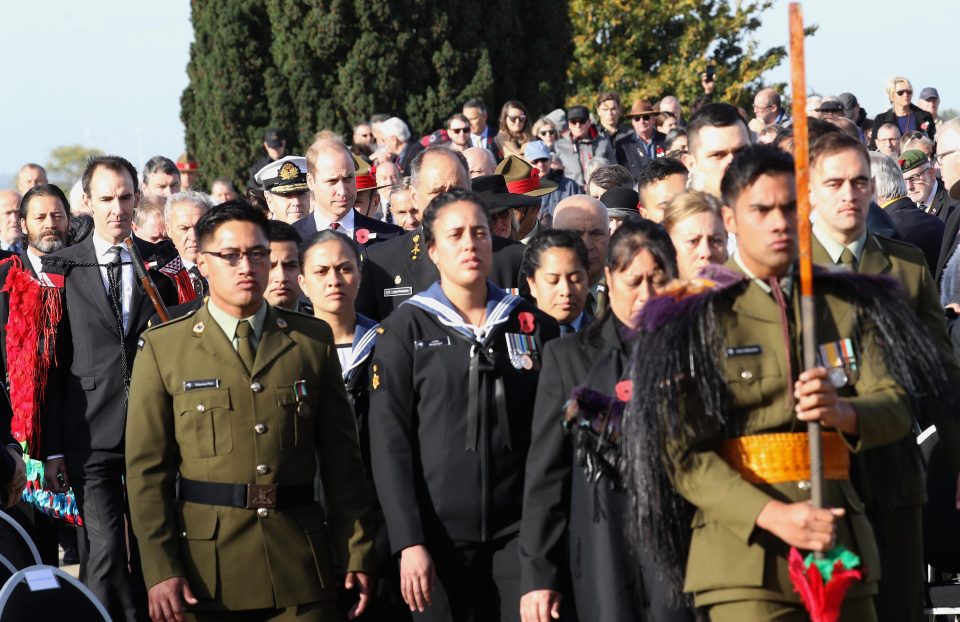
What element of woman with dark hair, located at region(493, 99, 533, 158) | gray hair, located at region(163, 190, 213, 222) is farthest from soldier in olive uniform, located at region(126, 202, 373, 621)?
woman with dark hair, located at region(493, 99, 533, 158)

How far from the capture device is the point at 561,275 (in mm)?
5883

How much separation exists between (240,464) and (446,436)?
2.52 ft

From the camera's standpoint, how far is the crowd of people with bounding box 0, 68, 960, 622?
13.2 feet

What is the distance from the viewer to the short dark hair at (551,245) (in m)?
5.87

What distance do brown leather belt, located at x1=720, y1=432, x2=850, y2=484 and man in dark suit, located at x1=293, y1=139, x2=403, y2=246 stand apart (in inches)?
175

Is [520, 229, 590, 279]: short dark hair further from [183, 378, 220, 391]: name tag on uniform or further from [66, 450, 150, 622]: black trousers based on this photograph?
[66, 450, 150, 622]: black trousers

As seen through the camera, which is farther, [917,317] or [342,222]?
[342,222]

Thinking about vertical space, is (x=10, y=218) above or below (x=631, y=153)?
below

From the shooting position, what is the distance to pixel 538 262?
593 centimetres

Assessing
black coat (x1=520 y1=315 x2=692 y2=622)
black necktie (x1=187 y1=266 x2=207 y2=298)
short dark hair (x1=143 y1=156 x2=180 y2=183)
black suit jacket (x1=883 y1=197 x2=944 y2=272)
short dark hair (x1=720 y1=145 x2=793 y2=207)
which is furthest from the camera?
short dark hair (x1=143 y1=156 x2=180 y2=183)

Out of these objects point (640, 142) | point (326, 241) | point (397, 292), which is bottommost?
point (397, 292)

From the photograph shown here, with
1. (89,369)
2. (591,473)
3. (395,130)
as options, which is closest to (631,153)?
(395,130)

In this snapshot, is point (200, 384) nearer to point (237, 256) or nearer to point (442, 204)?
point (237, 256)

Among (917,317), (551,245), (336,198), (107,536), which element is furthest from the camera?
(336,198)
